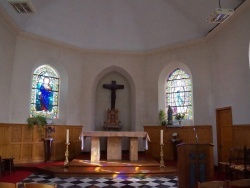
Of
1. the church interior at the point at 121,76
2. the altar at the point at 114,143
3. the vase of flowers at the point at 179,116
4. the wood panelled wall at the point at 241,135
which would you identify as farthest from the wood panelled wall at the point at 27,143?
the wood panelled wall at the point at 241,135

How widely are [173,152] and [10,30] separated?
7.86 metres

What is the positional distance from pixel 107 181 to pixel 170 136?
4.41 meters

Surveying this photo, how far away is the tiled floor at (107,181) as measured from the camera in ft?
21.5

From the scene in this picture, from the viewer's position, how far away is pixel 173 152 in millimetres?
10289

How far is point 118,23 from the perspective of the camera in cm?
1129

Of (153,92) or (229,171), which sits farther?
(153,92)

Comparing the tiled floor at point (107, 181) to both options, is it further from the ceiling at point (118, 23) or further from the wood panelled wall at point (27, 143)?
the ceiling at point (118, 23)

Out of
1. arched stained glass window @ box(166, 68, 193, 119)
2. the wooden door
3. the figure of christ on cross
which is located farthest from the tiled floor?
the figure of christ on cross

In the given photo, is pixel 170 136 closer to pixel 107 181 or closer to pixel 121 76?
pixel 121 76

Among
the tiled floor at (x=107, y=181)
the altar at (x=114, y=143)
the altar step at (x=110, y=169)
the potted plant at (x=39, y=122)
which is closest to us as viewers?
the tiled floor at (x=107, y=181)

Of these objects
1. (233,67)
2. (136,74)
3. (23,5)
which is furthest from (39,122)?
(233,67)

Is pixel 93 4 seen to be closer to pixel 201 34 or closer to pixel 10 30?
pixel 10 30

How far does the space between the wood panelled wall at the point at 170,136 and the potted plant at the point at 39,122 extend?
176 inches

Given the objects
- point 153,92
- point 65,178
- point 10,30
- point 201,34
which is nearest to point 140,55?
point 153,92
